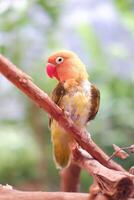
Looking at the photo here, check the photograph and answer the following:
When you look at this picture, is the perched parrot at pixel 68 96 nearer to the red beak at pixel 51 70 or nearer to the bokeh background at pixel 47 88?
the red beak at pixel 51 70

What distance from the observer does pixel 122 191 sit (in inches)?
15.7

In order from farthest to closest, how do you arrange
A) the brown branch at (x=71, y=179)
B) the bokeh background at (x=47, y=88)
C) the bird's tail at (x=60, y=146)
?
the bokeh background at (x=47, y=88), the brown branch at (x=71, y=179), the bird's tail at (x=60, y=146)

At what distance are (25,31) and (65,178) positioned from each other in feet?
1.97

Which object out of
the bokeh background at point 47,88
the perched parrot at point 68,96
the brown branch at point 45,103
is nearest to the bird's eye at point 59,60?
the perched parrot at point 68,96

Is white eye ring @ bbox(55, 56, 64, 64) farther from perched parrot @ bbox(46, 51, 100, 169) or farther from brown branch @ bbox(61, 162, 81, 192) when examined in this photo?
brown branch @ bbox(61, 162, 81, 192)

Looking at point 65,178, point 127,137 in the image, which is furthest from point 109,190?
point 127,137

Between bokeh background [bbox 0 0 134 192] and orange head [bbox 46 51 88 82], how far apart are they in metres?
0.58

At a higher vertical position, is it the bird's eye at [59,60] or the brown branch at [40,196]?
the bird's eye at [59,60]

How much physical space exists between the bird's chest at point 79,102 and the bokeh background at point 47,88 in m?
0.60

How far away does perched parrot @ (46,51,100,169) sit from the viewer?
22.0 inches

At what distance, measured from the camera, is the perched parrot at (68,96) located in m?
0.56

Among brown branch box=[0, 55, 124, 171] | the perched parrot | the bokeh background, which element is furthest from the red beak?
the bokeh background

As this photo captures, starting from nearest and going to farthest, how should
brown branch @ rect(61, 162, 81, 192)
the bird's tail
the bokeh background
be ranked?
the bird's tail
brown branch @ rect(61, 162, 81, 192)
the bokeh background

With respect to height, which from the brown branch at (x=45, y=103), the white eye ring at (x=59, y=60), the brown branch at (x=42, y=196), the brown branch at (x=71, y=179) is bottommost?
the brown branch at (x=42, y=196)
